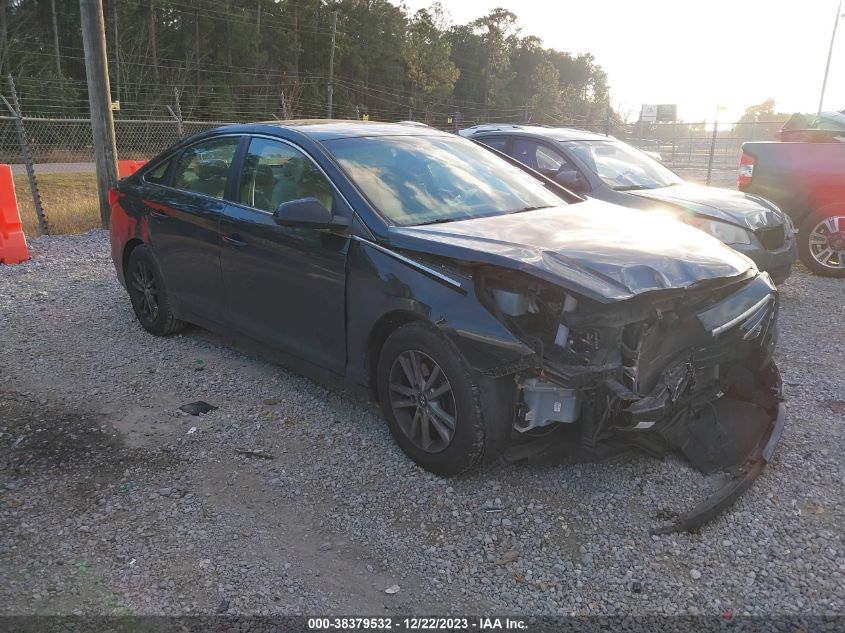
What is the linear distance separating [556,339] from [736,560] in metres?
1.17

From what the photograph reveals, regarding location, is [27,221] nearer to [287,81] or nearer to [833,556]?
[833,556]

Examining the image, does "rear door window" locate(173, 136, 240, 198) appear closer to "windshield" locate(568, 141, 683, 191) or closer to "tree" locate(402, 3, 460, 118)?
"windshield" locate(568, 141, 683, 191)

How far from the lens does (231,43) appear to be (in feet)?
155

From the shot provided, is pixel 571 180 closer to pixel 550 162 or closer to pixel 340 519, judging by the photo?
pixel 550 162

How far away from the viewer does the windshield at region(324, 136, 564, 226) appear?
365cm

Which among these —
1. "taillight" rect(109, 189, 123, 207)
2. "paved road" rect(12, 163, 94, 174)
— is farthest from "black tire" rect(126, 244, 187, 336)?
"paved road" rect(12, 163, 94, 174)

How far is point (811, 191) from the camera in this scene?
7.62 metres

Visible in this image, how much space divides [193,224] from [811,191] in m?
6.89

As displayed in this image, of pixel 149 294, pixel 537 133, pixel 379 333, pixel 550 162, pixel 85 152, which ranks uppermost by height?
pixel 537 133

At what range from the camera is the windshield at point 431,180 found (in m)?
3.65

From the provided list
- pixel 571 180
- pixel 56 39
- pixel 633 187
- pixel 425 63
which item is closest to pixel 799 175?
pixel 633 187

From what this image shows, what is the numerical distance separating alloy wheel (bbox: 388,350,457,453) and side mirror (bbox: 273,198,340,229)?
0.82 meters

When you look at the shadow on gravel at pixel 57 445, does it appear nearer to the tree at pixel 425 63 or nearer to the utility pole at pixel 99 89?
the utility pole at pixel 99 89

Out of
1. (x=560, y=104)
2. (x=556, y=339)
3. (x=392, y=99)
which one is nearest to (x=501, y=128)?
(x=556, y=339)
